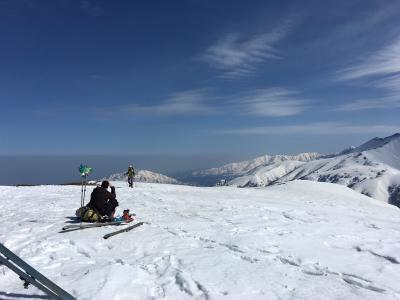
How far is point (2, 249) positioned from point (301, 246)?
9812mm

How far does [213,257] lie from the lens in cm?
1155

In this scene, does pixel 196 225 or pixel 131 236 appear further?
pixel 196 225

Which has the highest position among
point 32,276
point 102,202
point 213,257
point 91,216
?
point 102,202

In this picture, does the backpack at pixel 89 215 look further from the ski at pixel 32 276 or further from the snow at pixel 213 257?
the ski at pixel 32 276

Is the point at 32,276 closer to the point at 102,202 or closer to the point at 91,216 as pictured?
the point at 91,216

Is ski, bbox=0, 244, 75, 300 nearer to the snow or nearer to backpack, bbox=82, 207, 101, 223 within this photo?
the snow

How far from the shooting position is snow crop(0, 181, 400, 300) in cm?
891

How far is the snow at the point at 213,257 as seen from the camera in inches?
351

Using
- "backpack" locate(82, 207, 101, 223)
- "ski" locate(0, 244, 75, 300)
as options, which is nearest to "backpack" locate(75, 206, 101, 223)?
"backpack" locate(82, 207, 101, 223)

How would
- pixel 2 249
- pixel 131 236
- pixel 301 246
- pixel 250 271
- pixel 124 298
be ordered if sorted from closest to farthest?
pixel 2 249, pixel 124 298, pixel 250 271, pixel 301 246, pixel 131 236

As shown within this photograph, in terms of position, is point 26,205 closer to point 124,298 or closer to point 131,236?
point 131,236

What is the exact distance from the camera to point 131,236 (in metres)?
14.5

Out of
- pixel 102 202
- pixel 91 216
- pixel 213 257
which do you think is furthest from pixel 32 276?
pixel 102 202

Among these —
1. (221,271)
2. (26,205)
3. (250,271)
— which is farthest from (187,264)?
(26,205)
